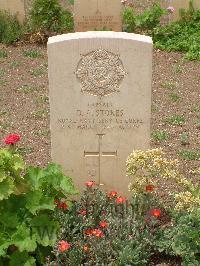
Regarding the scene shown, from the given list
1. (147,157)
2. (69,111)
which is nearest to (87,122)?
(69,111)

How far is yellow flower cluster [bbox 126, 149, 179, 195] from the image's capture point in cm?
417

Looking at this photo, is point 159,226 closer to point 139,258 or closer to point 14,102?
point 139,258

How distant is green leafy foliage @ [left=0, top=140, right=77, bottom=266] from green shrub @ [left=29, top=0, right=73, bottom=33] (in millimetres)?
5706

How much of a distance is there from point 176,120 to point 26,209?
3.15 metres

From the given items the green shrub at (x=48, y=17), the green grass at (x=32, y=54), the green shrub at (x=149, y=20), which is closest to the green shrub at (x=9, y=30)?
the green shrub at (x=48, y=17)

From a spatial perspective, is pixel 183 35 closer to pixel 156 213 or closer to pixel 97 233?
pixel 156 213

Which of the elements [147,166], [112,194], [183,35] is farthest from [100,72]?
[183,35]

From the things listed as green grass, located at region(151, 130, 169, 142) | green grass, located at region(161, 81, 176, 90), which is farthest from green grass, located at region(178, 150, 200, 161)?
green grass, located at region(161, 81, 176, 90)

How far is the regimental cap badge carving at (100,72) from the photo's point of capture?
14.3ft

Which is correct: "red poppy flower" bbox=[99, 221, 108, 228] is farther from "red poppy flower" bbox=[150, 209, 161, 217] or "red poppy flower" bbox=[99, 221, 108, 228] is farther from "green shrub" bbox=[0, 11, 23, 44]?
"green shrub" bbox=[0, 11, 23, 44]

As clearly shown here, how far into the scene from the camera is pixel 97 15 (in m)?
9.16

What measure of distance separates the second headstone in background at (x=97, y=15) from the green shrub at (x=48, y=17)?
581mm

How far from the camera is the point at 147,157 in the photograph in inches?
167

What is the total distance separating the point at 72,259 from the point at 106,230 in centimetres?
38
